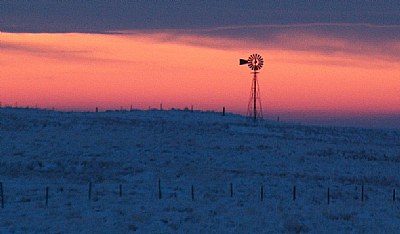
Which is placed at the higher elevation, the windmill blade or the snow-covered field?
the windmill blade

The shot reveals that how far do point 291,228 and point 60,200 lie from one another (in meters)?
11.8

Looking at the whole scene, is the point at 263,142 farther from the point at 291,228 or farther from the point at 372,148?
the point at 291,228

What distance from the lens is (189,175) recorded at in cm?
4259

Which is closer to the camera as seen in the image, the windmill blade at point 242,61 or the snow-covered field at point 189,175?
the snow-covered field at point 189,175

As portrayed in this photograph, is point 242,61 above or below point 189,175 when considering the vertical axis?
above

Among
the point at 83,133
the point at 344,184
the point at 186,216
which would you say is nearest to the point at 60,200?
the point at 186,216

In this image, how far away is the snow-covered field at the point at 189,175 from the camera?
26906 mm

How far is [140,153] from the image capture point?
51.6m

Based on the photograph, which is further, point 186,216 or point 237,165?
point 237,165

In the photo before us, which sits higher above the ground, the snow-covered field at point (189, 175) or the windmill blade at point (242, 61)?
the windmill blade at point (242, 61)

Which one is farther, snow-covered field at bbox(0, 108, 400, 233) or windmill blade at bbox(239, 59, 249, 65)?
windmill blade at bbox(239, 59, 249, 65)

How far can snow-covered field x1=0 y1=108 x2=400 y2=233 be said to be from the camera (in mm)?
26906

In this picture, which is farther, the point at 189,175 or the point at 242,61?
the point at 242,61

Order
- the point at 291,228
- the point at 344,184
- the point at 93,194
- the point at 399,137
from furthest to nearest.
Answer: the point at 399,137 → the point at 344,184 → the point at 93,194 → the point at 291,228
